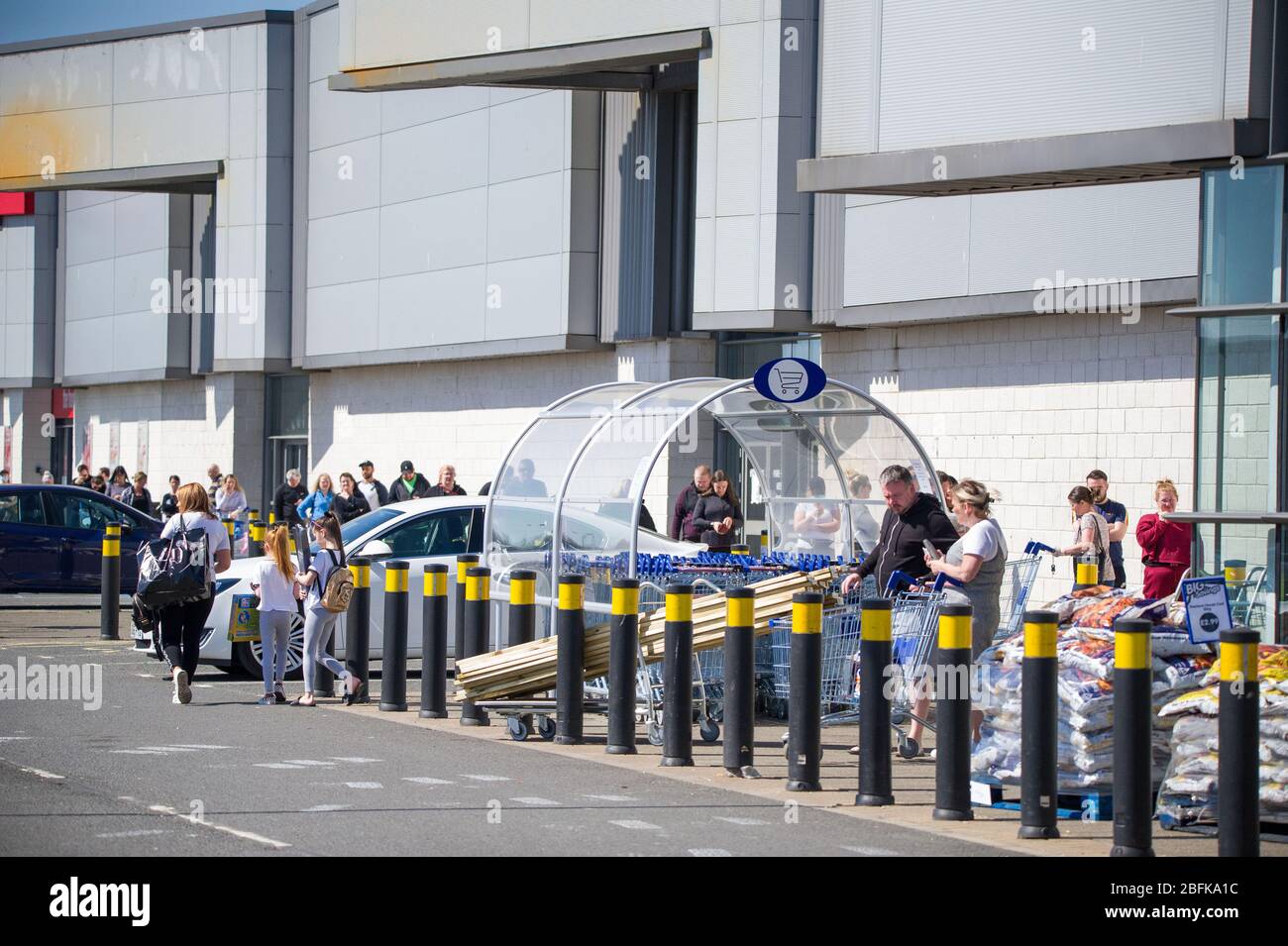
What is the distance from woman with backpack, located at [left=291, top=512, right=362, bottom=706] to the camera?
14016 mm

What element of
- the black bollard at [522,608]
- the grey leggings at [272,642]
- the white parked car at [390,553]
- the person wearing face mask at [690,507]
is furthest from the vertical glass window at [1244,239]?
the person wearing face mask at [690,507]

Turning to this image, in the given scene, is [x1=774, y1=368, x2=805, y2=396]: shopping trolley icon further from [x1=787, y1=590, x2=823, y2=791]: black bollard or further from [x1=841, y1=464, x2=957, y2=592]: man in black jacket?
[x1=787, y1=590, x2=823, y2=791]: black bollard

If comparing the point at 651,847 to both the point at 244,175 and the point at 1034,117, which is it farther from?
the point at 244,175

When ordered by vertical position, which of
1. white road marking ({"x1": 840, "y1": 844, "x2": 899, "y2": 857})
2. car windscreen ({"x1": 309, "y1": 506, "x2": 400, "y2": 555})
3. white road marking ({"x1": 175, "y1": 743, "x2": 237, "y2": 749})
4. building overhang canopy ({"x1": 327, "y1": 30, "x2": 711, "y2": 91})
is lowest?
white road marking ({"x1": 175, "y1": 743, "x2": 237, "y2": 749})

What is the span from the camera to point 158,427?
137ft

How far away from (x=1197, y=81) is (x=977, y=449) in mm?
7584

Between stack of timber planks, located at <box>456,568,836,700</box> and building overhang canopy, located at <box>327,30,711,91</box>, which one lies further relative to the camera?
building overhang canopy, located at <box>327,30,711,91</box>

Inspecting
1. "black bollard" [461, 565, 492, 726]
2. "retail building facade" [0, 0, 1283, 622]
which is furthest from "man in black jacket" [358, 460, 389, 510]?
"black bollard" [461, 565, 492, 726]

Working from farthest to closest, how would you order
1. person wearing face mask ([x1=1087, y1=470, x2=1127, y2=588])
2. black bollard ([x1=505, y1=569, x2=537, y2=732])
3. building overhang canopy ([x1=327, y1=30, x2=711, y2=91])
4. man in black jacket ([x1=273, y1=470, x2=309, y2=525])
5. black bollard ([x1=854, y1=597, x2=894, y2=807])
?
man in black jacket ([x1=273, y1=470, x2=309, y2=525]) → building overhang canopy ([x1=327, y1=30, x2=711, y2=91]) → person wearing face mask ([x1=1087, y1=470, x2=1127, y2=588]) → black bollard ([x1=505, y1=569, x2=537, y2=732]) → black bollard ([x1=854, y1=597, x2=894, y2=807])

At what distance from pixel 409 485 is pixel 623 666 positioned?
14.0 meters

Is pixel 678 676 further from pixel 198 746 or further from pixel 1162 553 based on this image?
pixel 1162 553

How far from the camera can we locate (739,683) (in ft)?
35.0

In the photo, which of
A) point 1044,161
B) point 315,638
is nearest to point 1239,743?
point 315,638

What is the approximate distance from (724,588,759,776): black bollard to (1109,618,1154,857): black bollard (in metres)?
2.68
